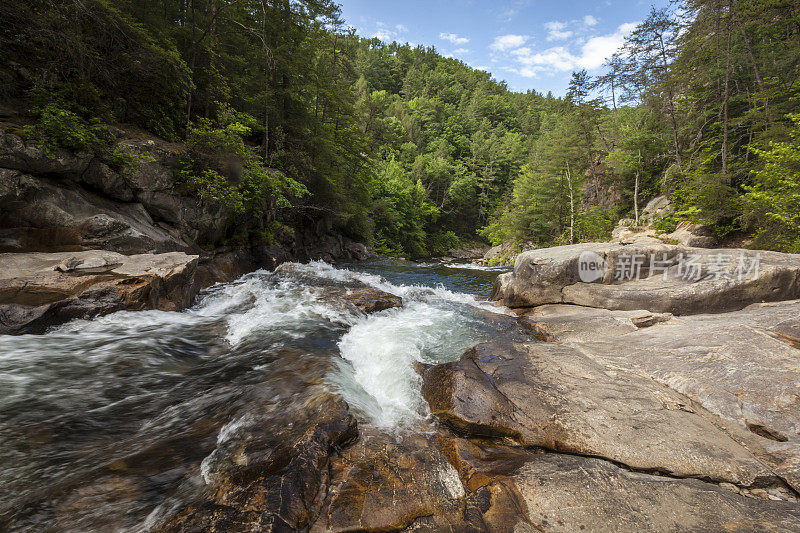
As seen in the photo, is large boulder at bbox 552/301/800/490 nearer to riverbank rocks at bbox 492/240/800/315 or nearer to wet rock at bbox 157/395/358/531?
riverbank rocks at bbox 492/240/800/315

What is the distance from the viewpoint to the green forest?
680cm

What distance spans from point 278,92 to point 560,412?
16534 mm

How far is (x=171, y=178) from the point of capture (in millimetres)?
8625

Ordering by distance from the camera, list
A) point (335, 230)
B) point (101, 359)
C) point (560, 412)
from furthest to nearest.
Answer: point (335, 230) < point (101, 359) < point (560, 412)

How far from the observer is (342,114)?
19.1m

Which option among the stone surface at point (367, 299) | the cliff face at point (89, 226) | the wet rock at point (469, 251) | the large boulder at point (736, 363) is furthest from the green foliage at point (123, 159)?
the wet rock at point (469, 251)

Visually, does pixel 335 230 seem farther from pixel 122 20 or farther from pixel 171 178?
pixel 122 20

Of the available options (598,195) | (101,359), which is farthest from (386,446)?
(598,195)

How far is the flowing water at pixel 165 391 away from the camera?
7.03 ft

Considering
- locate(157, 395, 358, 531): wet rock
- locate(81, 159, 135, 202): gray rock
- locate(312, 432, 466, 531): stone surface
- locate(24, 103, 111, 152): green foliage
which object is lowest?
locate(312, 432, 466, 531): stone surface

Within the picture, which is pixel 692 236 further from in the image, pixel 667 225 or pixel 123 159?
pixel 123 159

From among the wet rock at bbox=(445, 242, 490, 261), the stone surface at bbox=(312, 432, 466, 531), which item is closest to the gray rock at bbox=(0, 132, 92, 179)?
the stone surface at bbox=(312, 432, 466, 531)

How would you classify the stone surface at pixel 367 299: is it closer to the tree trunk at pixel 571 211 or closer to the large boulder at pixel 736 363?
the large boulder at pixel 736 363

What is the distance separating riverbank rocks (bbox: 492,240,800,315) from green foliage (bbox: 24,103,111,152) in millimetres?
11935
